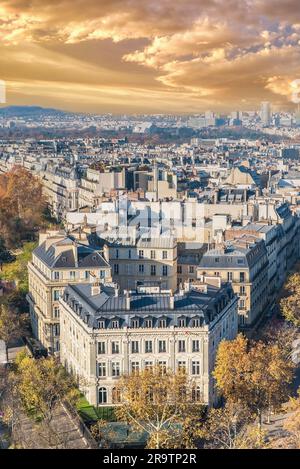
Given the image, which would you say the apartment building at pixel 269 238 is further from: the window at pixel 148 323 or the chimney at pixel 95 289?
the window at pixel 148 323

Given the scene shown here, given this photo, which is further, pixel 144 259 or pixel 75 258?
pixel 144 259

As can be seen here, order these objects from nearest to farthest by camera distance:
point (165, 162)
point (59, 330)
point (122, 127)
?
point (59, 330) < point (165, 162) < point (122, 127)

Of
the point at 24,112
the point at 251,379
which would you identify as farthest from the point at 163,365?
the point at 24,112

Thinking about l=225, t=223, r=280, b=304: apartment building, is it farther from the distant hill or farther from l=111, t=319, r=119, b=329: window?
the distant hill

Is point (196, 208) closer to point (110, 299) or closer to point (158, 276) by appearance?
point (158, 276)

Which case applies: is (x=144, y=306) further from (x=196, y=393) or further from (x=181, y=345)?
(x=196, y=393)

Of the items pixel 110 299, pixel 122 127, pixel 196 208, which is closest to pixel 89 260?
pixel 110 299

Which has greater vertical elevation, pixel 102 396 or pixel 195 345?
pixel 195 345
